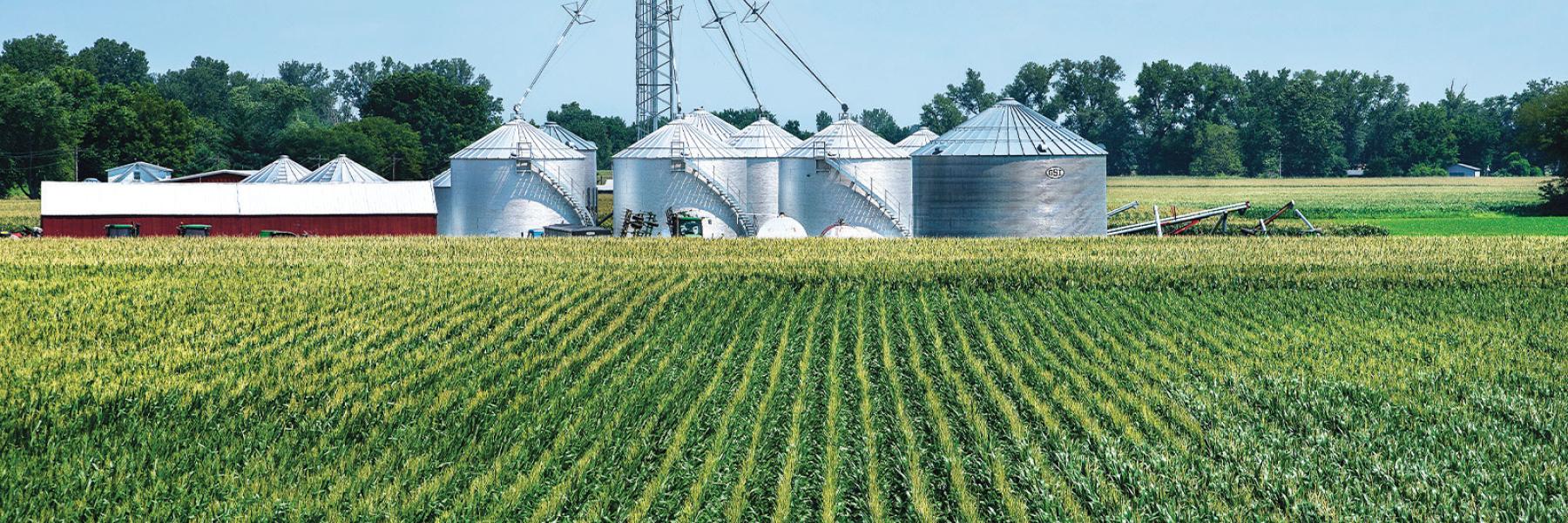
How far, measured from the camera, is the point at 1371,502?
14.7 meters

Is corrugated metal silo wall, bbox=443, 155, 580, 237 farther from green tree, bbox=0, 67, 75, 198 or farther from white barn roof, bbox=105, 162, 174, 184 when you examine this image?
green tree, bbox=0, 67, 75, 198

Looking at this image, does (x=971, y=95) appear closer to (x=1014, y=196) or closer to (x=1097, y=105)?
(x=1097, y=105)

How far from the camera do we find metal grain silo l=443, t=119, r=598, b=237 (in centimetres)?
6284

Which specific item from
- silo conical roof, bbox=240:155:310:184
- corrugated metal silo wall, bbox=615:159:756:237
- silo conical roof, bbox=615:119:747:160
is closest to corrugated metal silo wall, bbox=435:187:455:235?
silo conical roof, bbox=240:155:310:184

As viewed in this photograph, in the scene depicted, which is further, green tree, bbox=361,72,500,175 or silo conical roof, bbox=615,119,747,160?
green tree, bbox=361,72,500,175

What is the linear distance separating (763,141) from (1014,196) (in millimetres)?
15330

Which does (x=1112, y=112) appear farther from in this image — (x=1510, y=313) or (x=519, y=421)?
(x=519, y=421)

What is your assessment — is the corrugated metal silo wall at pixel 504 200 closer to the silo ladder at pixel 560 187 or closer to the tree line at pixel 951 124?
→ the silo ladder at pixel 560 187

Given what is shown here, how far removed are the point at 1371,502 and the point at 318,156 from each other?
370 feet

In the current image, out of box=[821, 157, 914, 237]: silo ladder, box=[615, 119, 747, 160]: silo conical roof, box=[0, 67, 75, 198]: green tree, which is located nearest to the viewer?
box=[821, 157, 914, 237]: silo ladder

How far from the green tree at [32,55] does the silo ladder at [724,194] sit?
125653 millimetres

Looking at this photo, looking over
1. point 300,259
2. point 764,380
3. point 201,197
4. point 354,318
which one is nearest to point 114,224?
point 201,197

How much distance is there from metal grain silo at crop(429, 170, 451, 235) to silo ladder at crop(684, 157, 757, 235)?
39.6 feet

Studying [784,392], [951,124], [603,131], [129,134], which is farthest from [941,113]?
[784,392]
